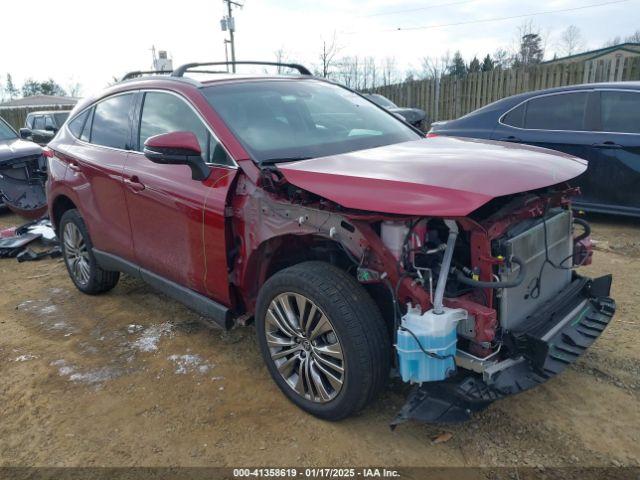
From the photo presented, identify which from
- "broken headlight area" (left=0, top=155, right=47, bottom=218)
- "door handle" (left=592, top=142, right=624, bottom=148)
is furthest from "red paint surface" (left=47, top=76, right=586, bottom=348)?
"broken headlight area" (left=0, top=155, right=47, bottom=218)

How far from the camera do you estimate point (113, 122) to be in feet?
13.7

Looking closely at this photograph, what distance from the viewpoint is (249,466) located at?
8.30 feet

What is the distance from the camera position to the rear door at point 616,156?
18.4ft

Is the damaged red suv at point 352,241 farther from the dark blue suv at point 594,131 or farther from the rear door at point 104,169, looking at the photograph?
the dark blue suv at point 594,131

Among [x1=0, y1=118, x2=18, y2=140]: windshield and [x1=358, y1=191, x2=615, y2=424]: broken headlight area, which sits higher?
[x1=0, y1=118, x2=18, y2=140]: windshield

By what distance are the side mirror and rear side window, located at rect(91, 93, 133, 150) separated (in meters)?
1.08

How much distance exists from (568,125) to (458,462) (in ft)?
16.3

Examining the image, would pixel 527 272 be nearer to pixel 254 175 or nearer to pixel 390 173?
pixel 390 173

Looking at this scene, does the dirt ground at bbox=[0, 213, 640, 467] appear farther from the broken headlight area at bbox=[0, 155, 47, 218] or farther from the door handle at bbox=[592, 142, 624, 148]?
the broken headlight area at bbox=[0, 155, 47, 218]

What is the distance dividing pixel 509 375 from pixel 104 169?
130 inches

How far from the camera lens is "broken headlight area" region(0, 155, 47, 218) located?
25.3 ft

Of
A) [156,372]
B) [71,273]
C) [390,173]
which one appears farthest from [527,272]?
[71,273]

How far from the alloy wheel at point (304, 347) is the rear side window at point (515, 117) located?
4.93 metres

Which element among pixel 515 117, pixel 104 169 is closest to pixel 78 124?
pixel 104 169
